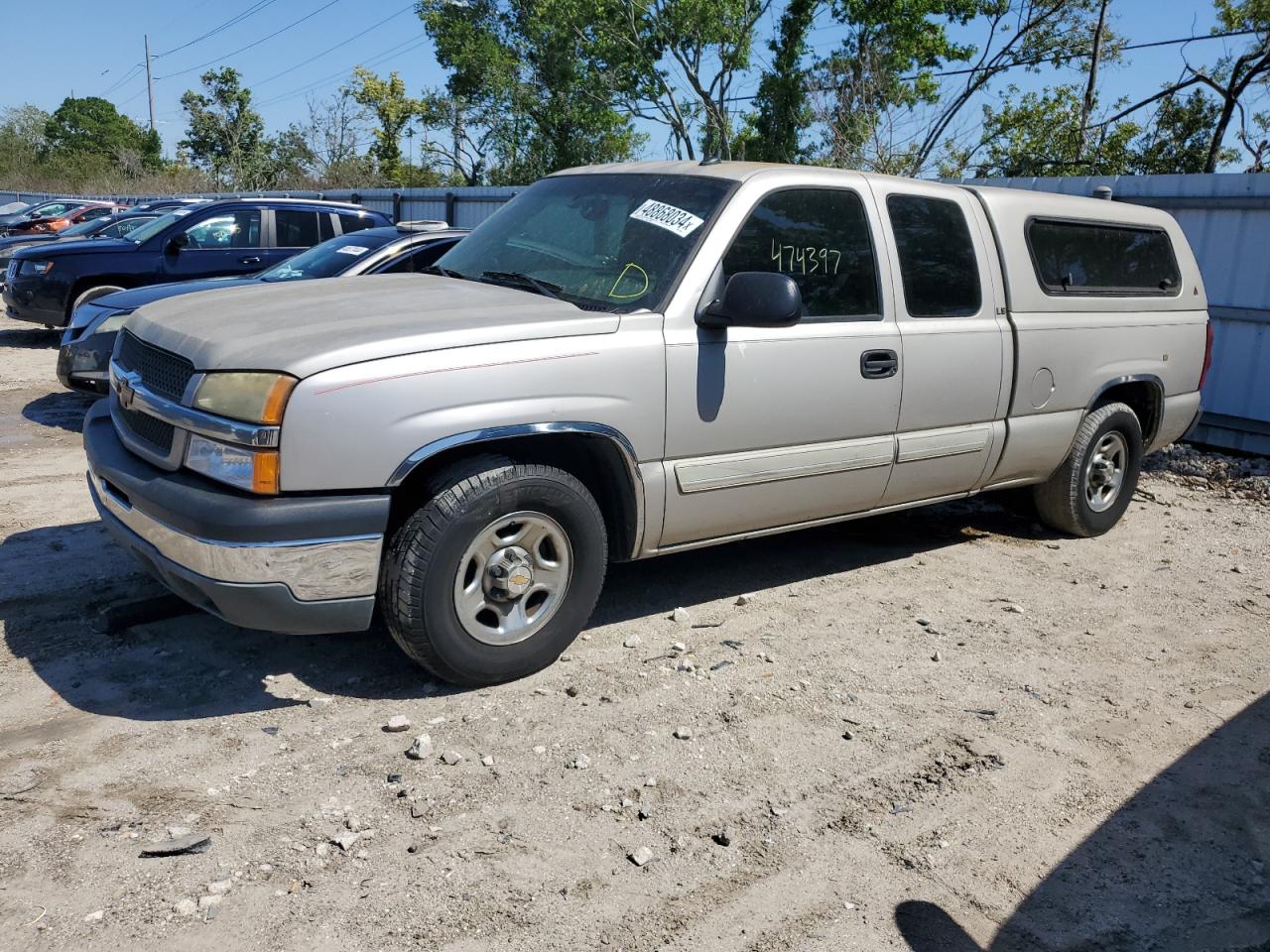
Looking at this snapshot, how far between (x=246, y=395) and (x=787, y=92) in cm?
2514

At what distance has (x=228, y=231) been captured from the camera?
11664 mm

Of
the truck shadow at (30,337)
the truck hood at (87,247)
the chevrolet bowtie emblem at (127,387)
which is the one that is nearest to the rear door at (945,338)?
the chevrolet bowtie emblem at (127,387)

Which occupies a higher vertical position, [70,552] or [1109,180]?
[1109,180]

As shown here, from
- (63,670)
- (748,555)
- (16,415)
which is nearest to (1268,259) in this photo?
(748,555)

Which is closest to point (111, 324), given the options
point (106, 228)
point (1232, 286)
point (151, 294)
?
point (151, 294)

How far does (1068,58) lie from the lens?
23.9 m

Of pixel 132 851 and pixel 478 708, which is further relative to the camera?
pixel 478 708

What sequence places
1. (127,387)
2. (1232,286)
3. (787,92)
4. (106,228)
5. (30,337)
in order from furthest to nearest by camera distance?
(787,92)
(106,228)
(30,337)
(1232,286)
(127,387)

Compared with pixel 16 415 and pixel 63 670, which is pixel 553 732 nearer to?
pixel 63 670

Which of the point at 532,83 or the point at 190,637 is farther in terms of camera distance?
the point at 532,83

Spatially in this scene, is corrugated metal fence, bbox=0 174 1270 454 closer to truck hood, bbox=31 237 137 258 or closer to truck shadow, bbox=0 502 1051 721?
truck shadow, bbox=0 502 1051 721

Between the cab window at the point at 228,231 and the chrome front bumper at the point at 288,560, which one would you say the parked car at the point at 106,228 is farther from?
the chrome front bumper at the point at 288,560

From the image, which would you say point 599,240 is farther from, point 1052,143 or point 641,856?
point 1052,143

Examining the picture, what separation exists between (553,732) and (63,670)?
1.85 metres
